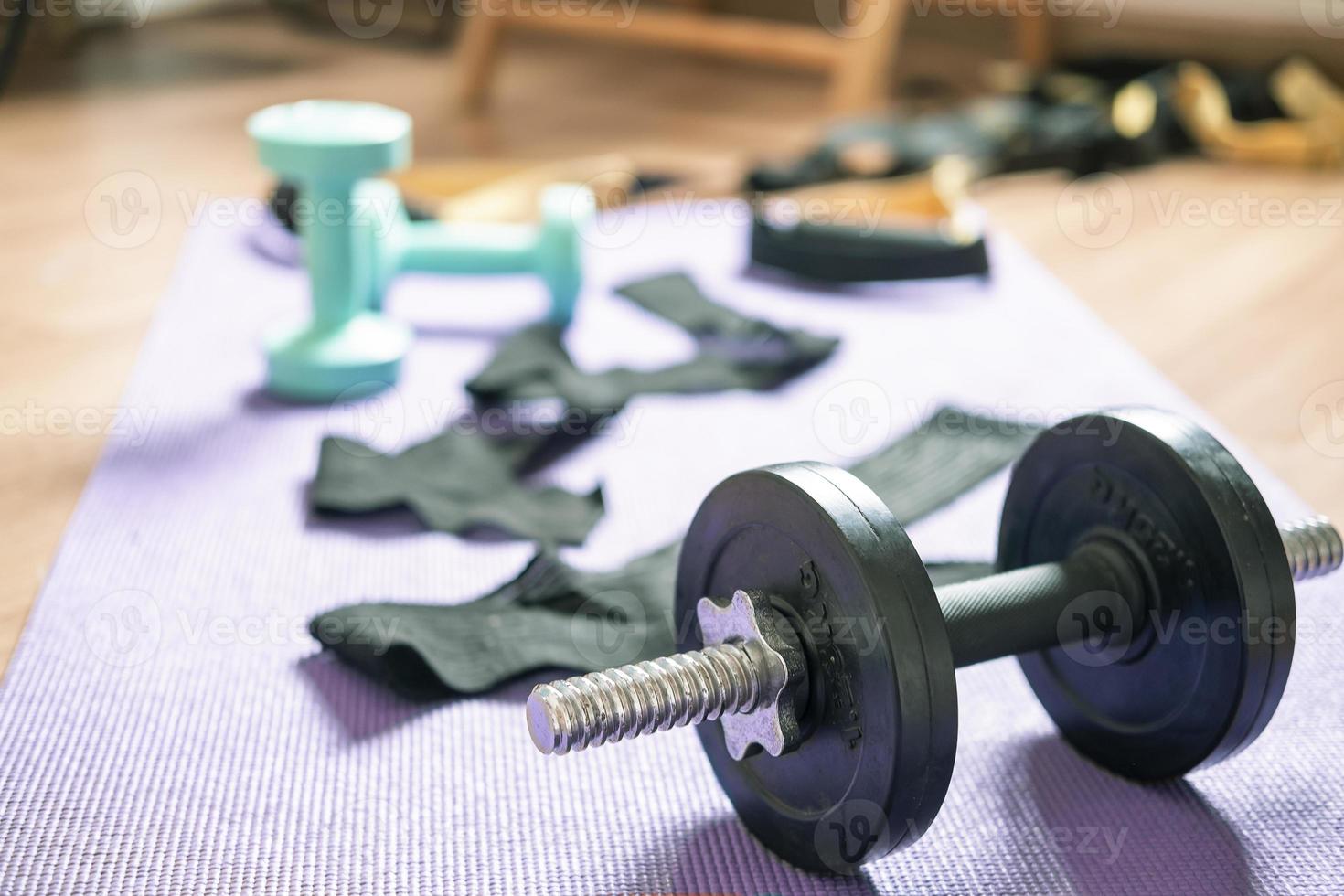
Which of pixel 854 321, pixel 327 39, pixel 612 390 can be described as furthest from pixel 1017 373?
pixel 327 39

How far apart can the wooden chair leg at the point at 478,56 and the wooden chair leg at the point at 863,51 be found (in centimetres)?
71

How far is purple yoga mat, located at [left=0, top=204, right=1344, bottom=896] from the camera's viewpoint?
74 centimetres

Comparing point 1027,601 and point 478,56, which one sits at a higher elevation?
point 1027,601

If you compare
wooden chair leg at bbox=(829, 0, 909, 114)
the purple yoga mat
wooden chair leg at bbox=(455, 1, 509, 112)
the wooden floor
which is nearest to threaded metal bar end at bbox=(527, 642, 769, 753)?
the purple yoga mat

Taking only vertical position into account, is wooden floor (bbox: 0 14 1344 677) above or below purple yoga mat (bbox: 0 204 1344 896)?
below

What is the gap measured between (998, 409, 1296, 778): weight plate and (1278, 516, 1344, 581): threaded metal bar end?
75 millimetres

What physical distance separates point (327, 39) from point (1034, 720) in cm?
287

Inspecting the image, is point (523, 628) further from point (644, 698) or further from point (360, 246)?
point (360, 246)

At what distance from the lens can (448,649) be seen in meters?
0.92

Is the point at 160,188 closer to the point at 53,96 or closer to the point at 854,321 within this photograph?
the point at 53,96

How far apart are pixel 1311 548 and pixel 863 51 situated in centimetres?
183

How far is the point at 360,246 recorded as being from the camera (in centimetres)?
133

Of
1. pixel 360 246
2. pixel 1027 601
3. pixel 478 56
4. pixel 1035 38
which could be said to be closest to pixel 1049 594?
pixel 1027 601

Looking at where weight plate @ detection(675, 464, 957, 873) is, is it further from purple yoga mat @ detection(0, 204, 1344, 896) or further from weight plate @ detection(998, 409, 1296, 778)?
weight plate @ detection(998, 409, 1296, 778)
